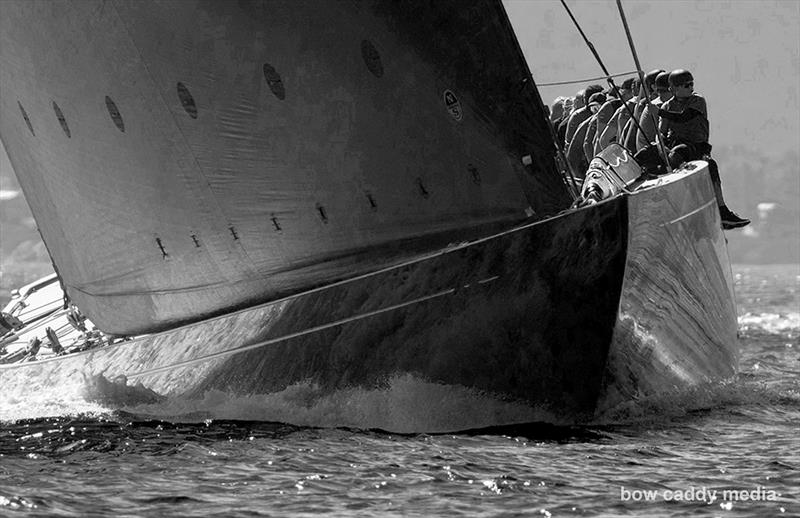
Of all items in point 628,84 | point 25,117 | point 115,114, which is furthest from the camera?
point 628,84

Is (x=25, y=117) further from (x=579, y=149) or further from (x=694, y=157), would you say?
(x=694, y=157)

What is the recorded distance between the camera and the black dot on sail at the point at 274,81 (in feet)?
46.1

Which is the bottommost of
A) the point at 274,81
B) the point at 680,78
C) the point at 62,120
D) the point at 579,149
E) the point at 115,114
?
the point at 579,149

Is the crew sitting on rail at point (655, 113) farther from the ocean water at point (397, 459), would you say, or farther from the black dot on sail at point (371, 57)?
the black dot on sail at point (371, 57)

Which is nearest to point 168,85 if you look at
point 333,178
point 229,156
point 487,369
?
point 229,156

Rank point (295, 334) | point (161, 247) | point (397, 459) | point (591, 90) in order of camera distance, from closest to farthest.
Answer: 1. point (397, 459)
2. point (295, 334)
3. point (161, 247)
4. point (591, 90)

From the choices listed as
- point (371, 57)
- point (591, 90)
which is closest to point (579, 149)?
point (591, 90)

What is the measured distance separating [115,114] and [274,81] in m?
2.04

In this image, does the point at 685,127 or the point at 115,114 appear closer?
the point at 115,114

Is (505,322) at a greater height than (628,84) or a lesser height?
lesser

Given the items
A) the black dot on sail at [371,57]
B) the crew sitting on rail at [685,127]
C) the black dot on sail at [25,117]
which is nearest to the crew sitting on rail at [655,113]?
the crew sitting on rail at [685,127]

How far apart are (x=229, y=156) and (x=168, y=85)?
0.86 metres

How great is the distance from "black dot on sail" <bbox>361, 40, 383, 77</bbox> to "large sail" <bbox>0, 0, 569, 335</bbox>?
12 millimetres

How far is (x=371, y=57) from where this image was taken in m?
13.9
